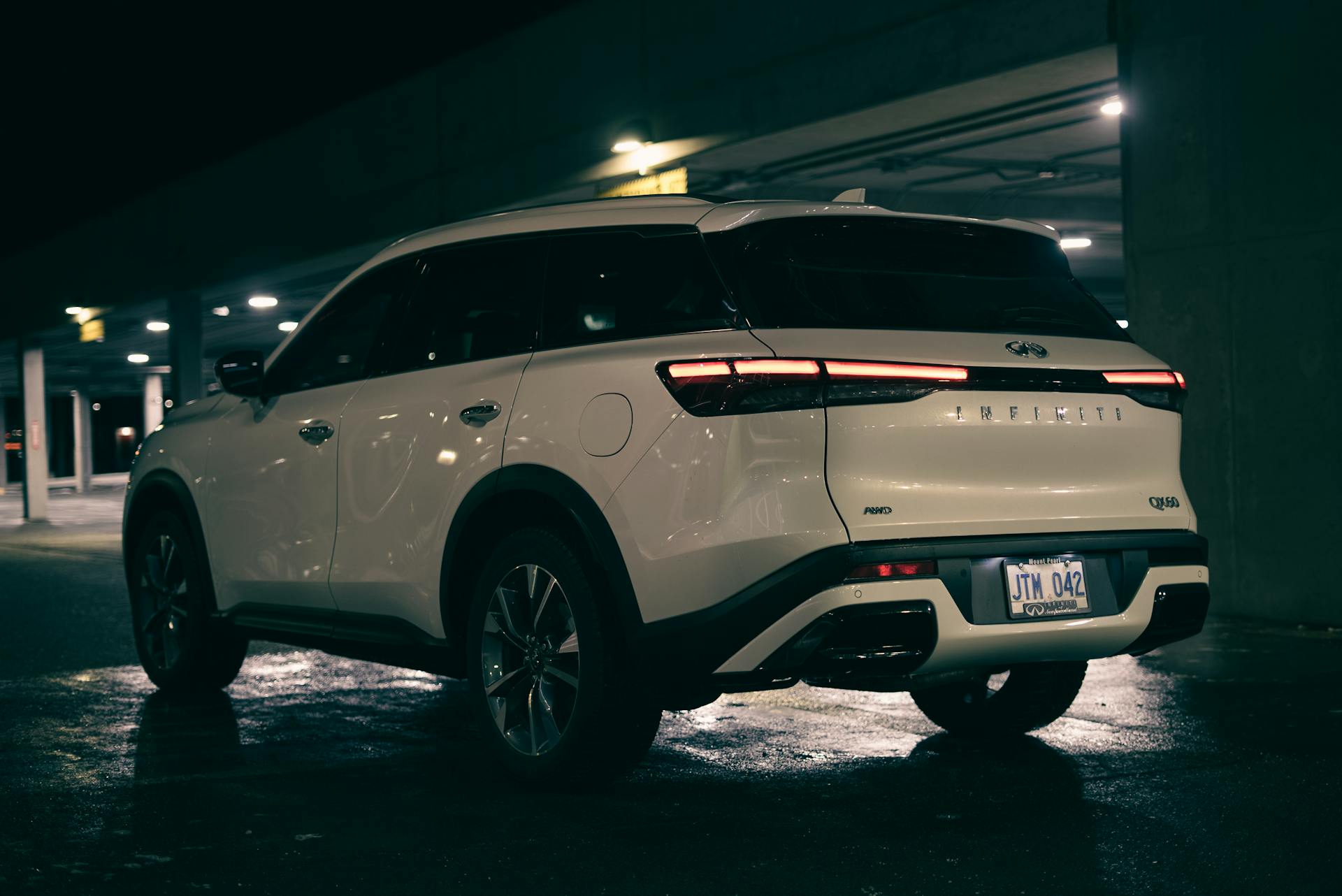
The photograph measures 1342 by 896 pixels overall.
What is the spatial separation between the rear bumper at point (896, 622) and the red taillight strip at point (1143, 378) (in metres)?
0.49

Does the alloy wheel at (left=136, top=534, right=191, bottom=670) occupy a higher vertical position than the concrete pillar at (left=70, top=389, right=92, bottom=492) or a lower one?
lower

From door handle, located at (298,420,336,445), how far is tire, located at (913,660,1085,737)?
2452 mm

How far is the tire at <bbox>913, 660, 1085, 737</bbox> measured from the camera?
6.07m

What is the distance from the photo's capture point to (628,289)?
5238 mm

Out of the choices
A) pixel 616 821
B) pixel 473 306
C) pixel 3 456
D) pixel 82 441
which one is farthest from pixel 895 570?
pixel 3 456

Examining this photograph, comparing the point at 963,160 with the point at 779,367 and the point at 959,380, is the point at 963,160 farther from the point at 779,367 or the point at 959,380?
the point at 779,367

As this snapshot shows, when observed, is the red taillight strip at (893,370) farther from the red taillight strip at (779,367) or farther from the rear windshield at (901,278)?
the rear windshield at (901,278)

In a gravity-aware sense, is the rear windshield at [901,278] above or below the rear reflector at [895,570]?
above

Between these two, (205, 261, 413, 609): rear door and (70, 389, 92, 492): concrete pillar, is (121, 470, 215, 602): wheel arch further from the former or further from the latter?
(70, 389, 92, 492): concrete pillar

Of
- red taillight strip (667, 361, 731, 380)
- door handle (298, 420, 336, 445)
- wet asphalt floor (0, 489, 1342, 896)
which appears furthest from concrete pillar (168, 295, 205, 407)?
red taillight strip (667, 361, 731, 380)

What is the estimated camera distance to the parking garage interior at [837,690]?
4.54 meters

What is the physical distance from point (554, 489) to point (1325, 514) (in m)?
5.97

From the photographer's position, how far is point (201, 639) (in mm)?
7199

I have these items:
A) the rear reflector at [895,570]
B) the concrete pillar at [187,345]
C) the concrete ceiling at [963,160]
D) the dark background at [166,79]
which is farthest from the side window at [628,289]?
the concrete pillar at [187,345]
